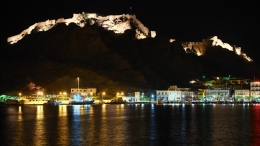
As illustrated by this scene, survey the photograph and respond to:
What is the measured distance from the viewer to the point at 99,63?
130 metres

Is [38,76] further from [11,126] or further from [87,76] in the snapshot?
[11,126]

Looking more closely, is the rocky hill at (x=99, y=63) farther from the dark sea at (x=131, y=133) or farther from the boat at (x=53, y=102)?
the dark sea at (x=131, y=133)

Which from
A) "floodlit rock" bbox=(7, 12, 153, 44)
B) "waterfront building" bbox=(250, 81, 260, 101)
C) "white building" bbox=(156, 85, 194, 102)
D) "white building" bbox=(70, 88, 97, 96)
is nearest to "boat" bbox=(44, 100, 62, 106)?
"white building" bbox=(70, 88, 97, 96)

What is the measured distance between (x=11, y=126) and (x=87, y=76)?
68.1 meters

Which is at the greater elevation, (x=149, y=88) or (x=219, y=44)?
(x=219, y=44)

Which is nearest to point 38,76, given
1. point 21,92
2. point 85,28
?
point 21,92

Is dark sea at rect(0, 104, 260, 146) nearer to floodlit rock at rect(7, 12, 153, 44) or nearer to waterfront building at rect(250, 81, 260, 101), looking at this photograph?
waterfront building at rect(250, 81, 260, 101)

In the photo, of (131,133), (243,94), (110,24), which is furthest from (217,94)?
(131,133)

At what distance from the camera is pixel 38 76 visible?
121 metres

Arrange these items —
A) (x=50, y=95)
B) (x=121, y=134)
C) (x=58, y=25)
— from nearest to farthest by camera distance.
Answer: (x=121, y=134)
(x=50, y=95)
(x=58, y=25)

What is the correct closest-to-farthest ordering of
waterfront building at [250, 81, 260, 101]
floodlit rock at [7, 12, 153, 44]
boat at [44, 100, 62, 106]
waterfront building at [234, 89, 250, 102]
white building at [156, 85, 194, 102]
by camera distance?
boat at [44, 100, 62, 106] → white building at [156, 85, 194, 102] → waterfront building at [250, 81, 260, 101] → waterfront building at [234, 89, 250, 102] → floodlit rock at [7, 12, 153, 44]

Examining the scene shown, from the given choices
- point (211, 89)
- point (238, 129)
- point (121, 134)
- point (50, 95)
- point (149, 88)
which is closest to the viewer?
point (121, 134)

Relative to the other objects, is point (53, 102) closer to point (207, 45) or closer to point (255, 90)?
A: point (255, 90)

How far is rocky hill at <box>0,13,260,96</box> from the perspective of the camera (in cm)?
12081
